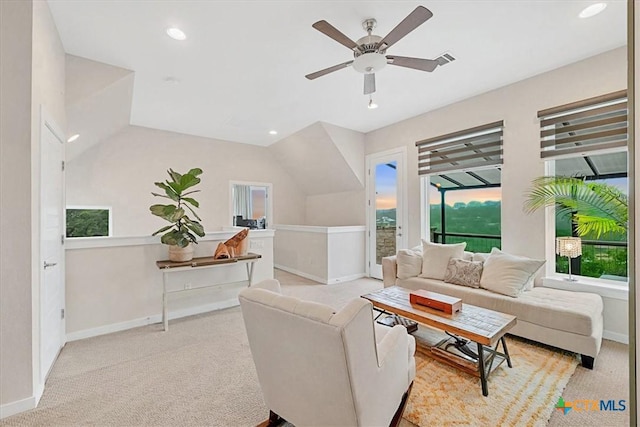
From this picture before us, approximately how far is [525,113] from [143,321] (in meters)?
5.24

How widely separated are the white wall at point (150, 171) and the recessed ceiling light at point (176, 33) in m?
3.27

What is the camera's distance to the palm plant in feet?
8.58

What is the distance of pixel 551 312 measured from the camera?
2.53 m

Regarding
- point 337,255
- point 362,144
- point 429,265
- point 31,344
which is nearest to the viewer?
point 31,344

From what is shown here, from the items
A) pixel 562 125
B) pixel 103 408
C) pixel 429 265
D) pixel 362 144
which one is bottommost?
pixel 103 408

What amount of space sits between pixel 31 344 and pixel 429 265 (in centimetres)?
381

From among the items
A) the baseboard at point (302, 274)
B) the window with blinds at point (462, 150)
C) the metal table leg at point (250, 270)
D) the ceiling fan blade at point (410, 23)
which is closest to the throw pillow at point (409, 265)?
the window with blinds at point (462, 150)

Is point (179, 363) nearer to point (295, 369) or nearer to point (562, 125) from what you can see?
point (295, 369)

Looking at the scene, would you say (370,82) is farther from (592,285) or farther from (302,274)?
(302,274)

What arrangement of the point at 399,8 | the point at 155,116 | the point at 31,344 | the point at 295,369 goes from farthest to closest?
the point at 155,116
the point at 399,8
the point at 31,344
the point at 295,369

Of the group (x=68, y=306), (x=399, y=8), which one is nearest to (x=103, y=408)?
(x=68, y=306)

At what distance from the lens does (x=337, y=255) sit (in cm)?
529

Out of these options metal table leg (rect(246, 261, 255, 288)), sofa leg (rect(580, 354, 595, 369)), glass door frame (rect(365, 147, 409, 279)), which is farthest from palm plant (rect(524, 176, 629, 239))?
metal table leg (rect(246, 261, 255, 288))
